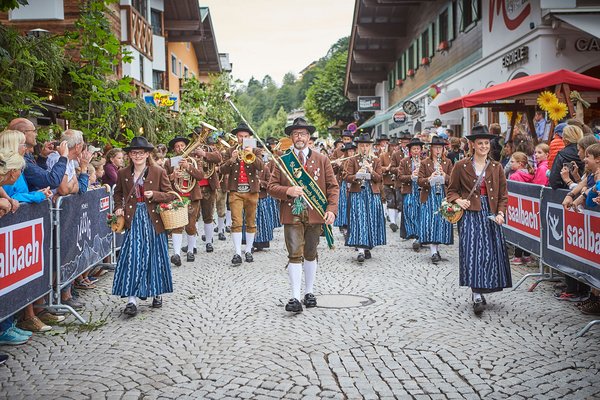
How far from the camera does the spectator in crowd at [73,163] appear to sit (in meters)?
7.66

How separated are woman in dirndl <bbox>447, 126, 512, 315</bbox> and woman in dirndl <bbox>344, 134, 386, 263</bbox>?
140 inches

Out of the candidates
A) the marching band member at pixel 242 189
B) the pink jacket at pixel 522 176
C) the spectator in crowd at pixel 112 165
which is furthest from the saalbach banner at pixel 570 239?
the spectator in crowd at pixel 112 165

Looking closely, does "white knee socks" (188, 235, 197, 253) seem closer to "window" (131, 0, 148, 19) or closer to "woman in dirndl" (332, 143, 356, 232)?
"woman in dirndl" (332, 143, 356, 232)

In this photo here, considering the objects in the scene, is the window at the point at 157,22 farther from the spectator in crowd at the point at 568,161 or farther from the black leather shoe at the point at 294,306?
the black leather shoe at the point at 294,306

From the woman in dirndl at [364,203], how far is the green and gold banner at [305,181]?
3508 millimetres

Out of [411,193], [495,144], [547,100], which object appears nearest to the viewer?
[547,100]

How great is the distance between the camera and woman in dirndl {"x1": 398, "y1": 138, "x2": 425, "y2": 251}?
12.8m

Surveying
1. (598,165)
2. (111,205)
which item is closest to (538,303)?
(598,165)

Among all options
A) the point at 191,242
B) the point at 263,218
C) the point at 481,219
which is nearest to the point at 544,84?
the point at 481,219

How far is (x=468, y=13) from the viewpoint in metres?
21.8

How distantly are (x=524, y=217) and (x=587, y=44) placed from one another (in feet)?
25.2

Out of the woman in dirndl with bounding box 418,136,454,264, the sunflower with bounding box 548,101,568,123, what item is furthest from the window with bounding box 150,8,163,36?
the sunflower with bounding box 548,101,568,123

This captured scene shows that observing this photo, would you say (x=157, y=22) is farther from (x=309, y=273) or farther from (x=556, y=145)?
(x=309, y=273)

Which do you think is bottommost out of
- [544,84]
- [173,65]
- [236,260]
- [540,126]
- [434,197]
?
[236,260]
